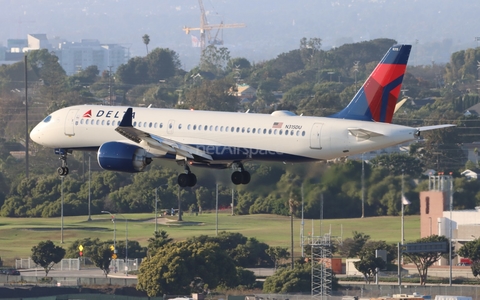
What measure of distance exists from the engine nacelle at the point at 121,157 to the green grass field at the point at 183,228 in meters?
42.6

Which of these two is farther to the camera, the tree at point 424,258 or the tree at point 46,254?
the tree at point 46,254

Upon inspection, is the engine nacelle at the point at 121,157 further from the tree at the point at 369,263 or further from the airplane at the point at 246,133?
the tree at the point at 369,263

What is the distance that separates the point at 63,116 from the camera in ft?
237

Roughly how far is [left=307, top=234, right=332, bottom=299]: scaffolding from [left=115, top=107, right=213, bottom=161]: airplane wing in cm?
3227

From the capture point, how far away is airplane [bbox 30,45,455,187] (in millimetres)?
64812

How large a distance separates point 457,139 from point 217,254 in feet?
270

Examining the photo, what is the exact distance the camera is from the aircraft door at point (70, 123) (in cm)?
7144

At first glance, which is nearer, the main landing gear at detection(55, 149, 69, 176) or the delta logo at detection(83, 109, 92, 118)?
the delta logo at detection(83, 109, 92, 118)

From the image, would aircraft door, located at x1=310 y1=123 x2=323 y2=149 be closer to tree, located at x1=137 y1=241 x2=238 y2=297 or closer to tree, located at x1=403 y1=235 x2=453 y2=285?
tree, located at x1=137 y1=241 x2=238 y2=297

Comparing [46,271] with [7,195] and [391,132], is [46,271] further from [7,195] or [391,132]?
[391,132]

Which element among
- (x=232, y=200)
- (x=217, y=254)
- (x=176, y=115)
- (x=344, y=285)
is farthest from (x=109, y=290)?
(x=176, y=115)

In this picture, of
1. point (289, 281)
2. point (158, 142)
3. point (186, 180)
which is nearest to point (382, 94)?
point (186, 180)

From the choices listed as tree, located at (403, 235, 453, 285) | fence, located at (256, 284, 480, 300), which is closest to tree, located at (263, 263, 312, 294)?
fence, located at (256, 284, 480, 300)

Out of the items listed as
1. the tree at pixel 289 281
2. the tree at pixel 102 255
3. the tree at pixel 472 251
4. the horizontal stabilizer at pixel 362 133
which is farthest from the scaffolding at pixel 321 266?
the horizontal stabilizer at pixel 362 133
